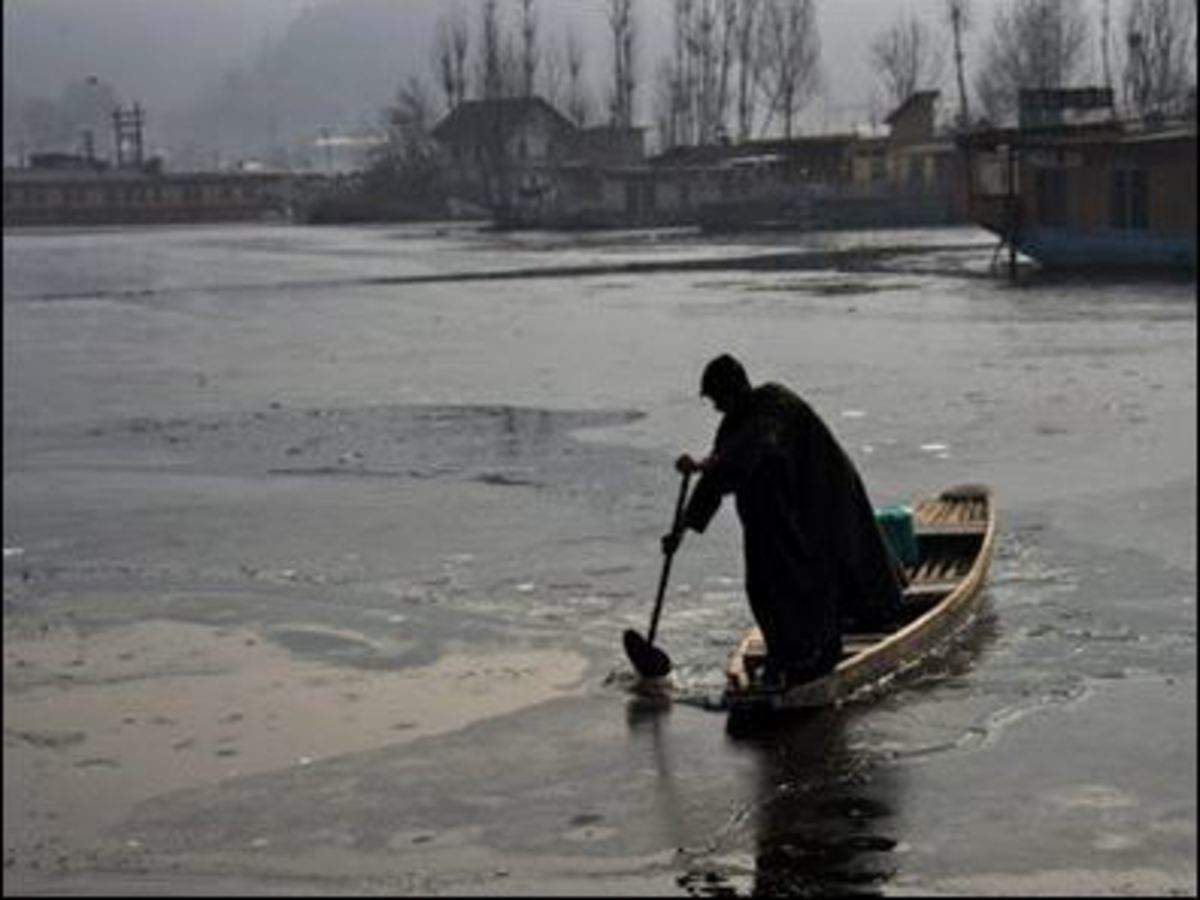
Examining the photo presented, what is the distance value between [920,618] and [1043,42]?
21817 mm

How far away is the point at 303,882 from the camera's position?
6.02 meters

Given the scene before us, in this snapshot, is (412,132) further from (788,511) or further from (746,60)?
(788,511)

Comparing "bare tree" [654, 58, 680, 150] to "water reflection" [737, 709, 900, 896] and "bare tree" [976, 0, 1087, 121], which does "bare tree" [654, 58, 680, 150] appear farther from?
"water reflection" [737, 709, 900, 896]

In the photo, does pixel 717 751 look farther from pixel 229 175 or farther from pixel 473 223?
pixel 229 175

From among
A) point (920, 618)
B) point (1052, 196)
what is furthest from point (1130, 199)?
point (920, 618)

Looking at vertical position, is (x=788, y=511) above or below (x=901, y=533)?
above

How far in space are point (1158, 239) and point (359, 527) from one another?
29.3 metres

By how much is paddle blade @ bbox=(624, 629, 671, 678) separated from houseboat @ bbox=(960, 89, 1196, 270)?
28516 millimetres

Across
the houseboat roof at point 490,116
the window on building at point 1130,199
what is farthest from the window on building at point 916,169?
the window on building at point 1130,199

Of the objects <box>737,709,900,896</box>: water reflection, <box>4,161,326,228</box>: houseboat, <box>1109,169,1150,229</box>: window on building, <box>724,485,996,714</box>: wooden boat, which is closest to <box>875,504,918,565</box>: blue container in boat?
<box>724,485,996,714</box>: wooden boat

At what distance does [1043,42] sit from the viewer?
1133 inches

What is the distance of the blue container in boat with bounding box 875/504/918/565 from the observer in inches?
392

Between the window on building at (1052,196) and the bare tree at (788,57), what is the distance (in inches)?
243

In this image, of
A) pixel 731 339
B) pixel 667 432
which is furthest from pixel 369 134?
pixel 667 432
